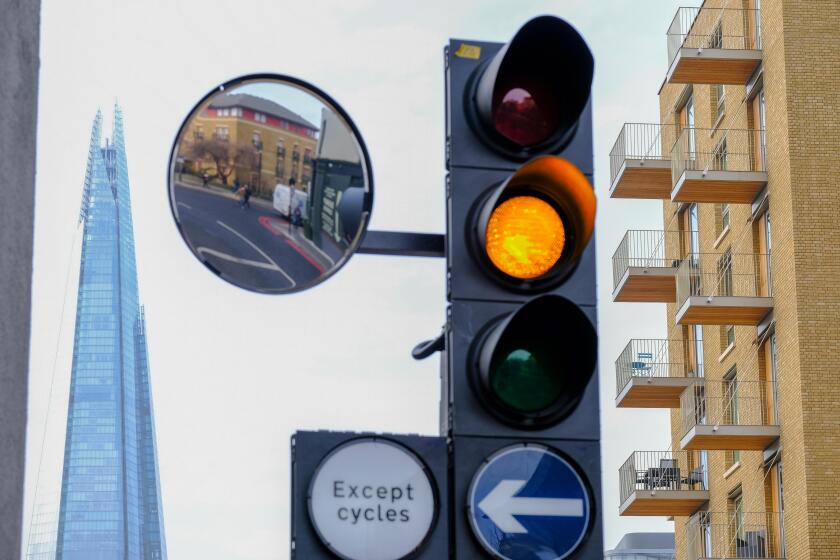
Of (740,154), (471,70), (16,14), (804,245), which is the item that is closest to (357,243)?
(471,70)

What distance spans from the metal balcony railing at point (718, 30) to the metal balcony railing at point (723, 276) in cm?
521

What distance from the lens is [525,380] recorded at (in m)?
4.13

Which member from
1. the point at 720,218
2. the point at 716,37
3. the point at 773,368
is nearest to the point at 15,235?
the point at 773,368

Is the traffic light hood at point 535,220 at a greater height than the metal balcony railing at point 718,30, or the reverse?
the metal balcony railing at point 718,30

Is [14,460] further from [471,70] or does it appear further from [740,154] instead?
[740,154]

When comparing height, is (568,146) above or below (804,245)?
below

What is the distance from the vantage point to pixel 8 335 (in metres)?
5.94

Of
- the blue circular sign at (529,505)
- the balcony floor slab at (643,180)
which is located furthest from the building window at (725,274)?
the blue circular sign at (529,505)

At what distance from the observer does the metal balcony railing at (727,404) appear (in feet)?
121

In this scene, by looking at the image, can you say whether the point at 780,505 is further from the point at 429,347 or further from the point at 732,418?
the point at 429,347

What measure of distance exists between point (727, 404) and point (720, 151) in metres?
6.67

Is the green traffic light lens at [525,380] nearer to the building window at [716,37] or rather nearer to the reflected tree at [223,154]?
the reflected tree at [223,154]

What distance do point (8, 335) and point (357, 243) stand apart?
2.28 meters

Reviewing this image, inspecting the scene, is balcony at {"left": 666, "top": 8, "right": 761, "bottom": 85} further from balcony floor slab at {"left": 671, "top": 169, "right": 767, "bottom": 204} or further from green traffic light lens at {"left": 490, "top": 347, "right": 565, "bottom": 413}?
green traffic light lens at {"left": 490, "top": 347, "right": 565, "bottom": 413}
